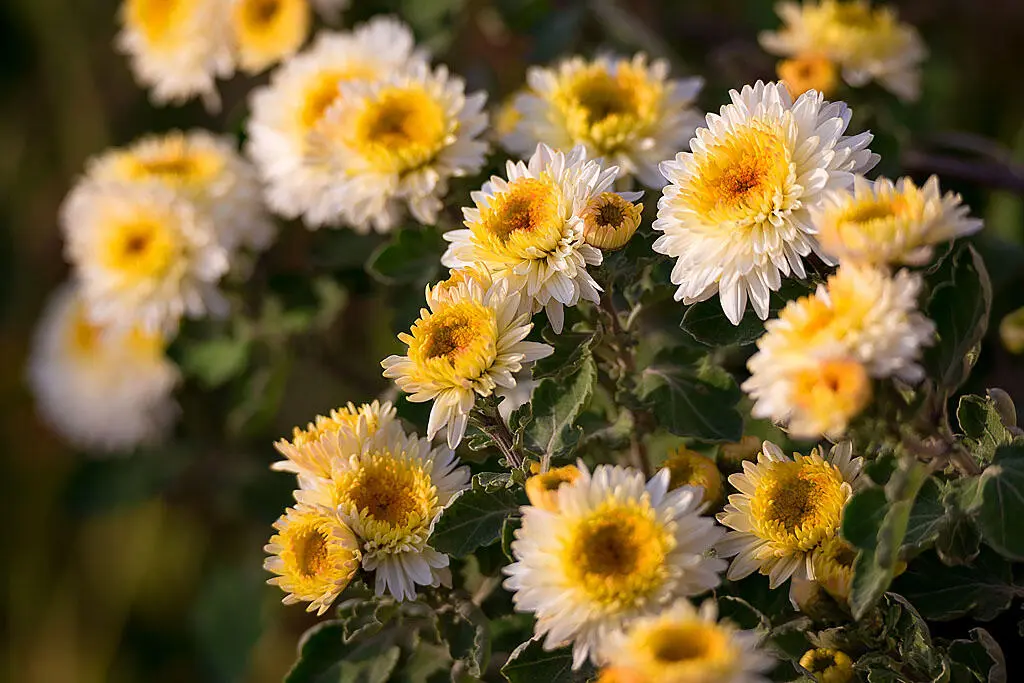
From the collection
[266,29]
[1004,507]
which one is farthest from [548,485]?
[266,29]

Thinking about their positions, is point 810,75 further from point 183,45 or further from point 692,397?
point 183,45

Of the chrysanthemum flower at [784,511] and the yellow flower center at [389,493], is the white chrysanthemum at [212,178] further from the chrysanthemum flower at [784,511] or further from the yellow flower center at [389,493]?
the chrysanthemum flower at [784,511]

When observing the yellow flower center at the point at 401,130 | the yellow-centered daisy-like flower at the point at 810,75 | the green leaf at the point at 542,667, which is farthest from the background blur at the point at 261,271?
the green leaf at the point at 542,667

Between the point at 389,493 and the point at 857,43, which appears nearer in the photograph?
the point at 389,493

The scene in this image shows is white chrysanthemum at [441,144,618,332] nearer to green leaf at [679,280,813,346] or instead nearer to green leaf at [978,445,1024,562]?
green leaf at [679,280,813,346]

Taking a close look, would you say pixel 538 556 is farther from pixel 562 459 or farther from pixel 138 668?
pixel 138 668

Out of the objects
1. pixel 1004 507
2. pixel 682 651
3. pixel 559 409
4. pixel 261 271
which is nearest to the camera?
pixel 682 651

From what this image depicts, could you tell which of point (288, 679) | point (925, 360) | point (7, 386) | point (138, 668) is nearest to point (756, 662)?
point (925, 360)
